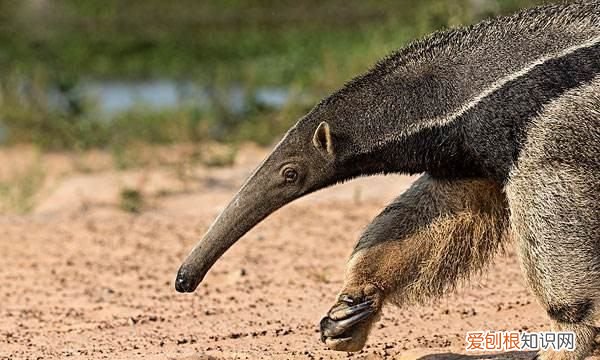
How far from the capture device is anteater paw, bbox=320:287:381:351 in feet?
17.8

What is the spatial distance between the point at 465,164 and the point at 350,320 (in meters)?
0.93

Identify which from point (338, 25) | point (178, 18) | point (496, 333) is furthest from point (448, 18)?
point (178, 18)

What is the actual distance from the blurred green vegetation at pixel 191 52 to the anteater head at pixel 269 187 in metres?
8.49

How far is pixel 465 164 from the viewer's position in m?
5.25

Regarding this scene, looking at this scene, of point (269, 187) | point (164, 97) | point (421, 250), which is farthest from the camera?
point (164, 97)

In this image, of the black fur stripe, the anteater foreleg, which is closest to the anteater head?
the anteater foreleg

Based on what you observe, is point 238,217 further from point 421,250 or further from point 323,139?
point 421,250

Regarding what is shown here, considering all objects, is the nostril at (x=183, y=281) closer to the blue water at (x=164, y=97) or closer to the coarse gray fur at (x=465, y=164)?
the coarse gray fur at (x=465, y=164)

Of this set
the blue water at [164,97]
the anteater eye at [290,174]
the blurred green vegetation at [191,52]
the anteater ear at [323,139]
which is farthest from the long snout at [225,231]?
the blue water at [164,97]

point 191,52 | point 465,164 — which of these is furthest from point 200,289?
point 191,52

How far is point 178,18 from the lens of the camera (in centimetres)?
3669

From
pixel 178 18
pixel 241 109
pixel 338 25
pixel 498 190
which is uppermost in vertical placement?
pixel 178 18

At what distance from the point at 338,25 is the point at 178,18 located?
632 cm

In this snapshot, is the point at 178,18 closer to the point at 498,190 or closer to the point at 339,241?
the point at 339,241
